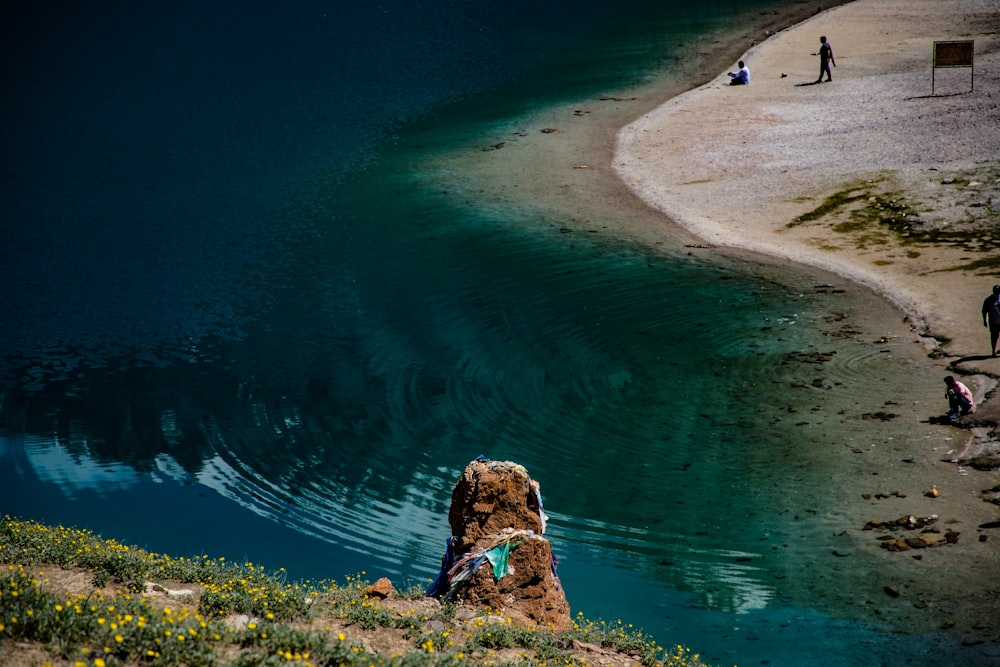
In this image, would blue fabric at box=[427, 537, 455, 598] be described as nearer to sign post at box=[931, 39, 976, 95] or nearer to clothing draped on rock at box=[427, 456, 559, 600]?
clothing draped on rock at box=[427, 456, 559, 600]

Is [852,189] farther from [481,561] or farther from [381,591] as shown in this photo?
[381,591]

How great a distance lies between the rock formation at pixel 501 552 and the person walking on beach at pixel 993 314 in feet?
45.9

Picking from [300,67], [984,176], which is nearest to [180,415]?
[984,176]

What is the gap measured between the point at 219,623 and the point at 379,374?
48.5ft

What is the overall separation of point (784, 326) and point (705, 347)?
2.56 metres

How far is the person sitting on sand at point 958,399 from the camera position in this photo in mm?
20391

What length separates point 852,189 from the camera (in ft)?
114

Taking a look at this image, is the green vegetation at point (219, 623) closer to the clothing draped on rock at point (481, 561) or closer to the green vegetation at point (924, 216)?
the clothing draped on rock at point (481, 561)

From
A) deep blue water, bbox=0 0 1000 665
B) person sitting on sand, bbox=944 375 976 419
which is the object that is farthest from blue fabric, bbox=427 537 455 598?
person sitting on sand, bbox=944 375 976 419

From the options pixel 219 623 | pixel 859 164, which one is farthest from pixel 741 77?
pixel 219 623

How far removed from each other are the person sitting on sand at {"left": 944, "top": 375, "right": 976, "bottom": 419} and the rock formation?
11.1 meters

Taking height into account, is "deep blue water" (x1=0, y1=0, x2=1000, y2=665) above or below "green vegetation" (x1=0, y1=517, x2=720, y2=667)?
below

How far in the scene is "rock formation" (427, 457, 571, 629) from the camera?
44.5ft

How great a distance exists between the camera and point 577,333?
88.4 feet
